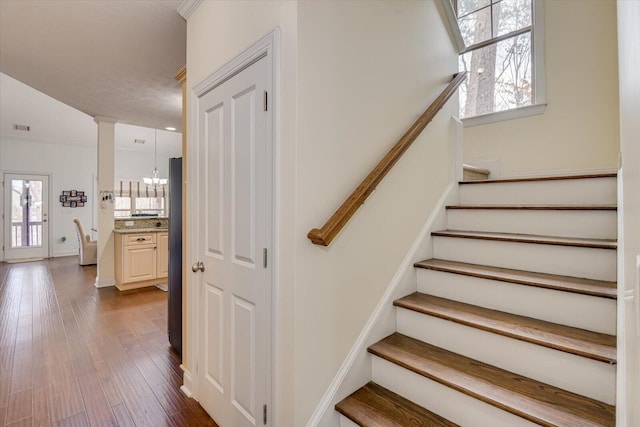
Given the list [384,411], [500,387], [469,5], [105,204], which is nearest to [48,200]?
[105,204]

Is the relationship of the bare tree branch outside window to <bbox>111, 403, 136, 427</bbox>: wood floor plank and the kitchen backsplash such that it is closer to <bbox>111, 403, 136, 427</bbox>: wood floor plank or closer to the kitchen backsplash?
<bbox>111, 403, 136, 427</bbox>: wood floor plank

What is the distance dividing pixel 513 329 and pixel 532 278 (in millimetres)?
330

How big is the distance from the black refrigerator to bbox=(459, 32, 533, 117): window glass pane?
10.7 ft

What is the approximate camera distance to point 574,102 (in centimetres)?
290

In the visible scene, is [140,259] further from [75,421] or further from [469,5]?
[469,5]

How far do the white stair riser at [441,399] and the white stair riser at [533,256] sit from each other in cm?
86

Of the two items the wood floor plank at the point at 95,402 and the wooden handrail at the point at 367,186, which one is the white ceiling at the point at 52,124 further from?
the wooden handrail at the point at 367,186

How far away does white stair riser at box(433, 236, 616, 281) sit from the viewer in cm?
154

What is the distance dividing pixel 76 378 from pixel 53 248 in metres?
7.47

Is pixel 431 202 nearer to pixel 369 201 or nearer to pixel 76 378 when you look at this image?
pixel 369 201

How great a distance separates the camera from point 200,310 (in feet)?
6.70

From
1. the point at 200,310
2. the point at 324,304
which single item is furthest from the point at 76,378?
the point at 324,304

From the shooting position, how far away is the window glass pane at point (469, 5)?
3.53m

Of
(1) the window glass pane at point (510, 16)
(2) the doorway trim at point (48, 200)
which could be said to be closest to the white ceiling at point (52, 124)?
(2) the doorway trim at point (48, 200)
